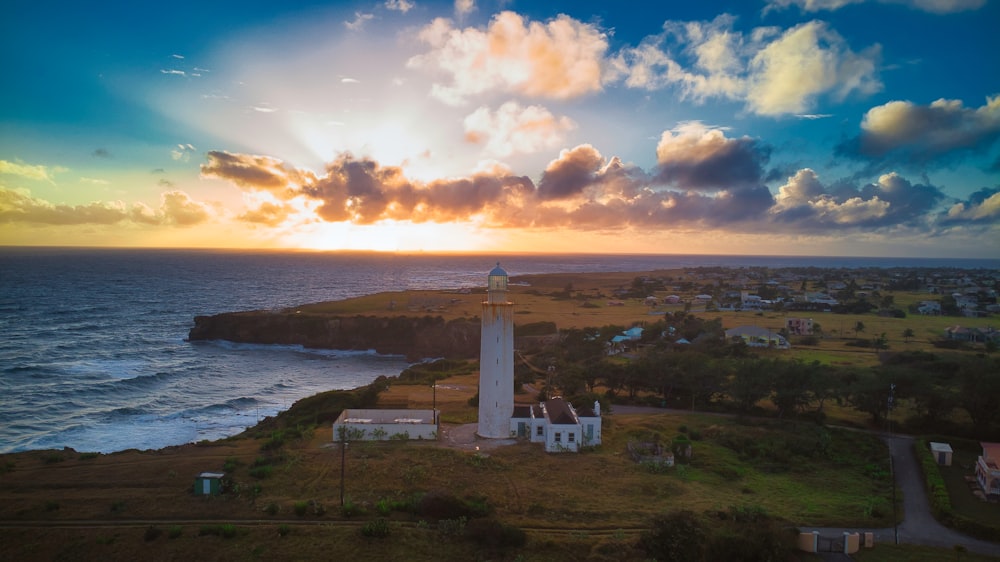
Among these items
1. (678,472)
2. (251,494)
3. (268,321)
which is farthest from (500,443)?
(268,321)

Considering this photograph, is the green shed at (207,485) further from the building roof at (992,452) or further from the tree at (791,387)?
the building roof at (992,452)

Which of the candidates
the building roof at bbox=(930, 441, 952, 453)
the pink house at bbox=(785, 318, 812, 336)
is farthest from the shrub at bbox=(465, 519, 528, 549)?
the pink house at bbox=(785, 318, 812, 336)

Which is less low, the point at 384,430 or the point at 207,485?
the point at 207,485

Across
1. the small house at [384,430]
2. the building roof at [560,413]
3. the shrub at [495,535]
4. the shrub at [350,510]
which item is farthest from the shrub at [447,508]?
the small house at [384,430]

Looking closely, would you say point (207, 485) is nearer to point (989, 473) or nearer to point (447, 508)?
point (447, 508)

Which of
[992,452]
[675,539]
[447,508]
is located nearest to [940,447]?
[992,452]

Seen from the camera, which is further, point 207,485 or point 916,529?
point 207,485

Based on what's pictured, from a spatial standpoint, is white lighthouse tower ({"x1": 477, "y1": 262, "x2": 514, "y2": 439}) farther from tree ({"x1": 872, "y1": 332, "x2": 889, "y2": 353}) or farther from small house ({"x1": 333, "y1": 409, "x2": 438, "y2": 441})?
tree ({"x1": 872, "y1": 332, "x2": 889, "y2": 353})
